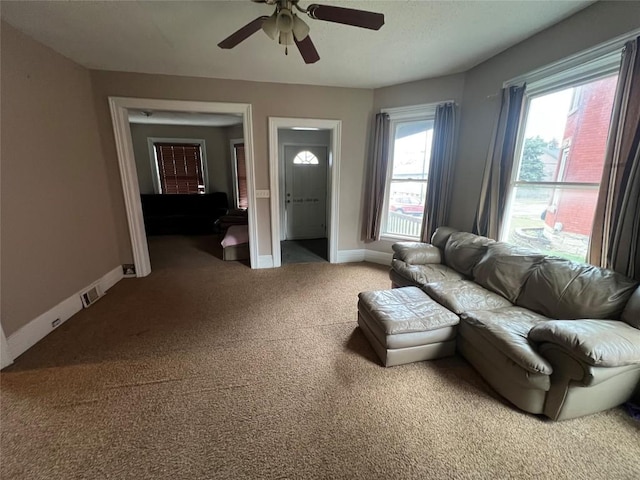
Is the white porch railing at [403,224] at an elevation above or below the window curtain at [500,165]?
below

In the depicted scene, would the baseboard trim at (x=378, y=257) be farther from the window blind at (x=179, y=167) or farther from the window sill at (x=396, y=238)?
the window blind at (x=179, y=167)

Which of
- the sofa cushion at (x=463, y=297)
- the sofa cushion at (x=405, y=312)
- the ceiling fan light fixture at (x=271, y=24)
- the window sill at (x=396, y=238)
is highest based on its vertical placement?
the ceiling fan light fixture at (x=271, y=24)

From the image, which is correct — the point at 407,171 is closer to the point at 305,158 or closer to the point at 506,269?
the point at 506,269

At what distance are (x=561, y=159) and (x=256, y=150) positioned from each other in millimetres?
3373

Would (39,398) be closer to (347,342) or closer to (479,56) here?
(347,342)

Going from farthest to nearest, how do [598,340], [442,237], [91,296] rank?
[442,237]
[91,296]
[598,340]

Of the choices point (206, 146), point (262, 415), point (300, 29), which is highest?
point (300, 29)

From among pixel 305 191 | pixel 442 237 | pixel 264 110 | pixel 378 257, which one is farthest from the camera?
pixel 305 191

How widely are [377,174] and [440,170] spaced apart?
874 millimetres

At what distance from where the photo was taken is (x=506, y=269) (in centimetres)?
224

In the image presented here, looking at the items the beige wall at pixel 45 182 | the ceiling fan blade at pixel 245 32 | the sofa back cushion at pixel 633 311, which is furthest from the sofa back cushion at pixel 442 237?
the beige wall at pixel 45 182

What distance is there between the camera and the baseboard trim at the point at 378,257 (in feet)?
13.8

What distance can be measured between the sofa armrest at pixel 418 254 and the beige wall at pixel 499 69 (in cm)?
70

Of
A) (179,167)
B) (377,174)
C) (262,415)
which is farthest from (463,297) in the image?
(179,167)
